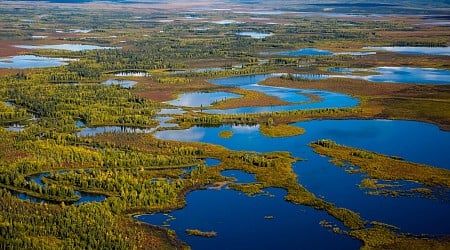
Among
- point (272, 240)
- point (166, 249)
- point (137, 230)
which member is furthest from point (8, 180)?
point (272, 240)

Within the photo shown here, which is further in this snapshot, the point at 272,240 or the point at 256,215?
the point at 256,215

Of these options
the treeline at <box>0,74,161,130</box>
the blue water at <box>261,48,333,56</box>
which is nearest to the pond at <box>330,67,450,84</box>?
the blue water at <box>261,48,333,56</box>

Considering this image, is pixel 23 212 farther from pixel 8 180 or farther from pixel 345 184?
pixel 345 184

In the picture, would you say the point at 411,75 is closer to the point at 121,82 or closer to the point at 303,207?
the point at 121,82

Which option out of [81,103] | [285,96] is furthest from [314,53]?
[81,103]

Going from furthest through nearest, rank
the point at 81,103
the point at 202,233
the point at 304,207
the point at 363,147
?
A: 1. the point at 81,103
2. the point at 363,147
3. the point at 304,207
4. the point at 202,233

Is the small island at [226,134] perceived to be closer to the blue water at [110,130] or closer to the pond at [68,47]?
the blue water at [110,130]

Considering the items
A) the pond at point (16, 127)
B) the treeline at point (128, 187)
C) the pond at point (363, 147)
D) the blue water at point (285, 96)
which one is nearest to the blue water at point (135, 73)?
the blue water at point (285, 96)
